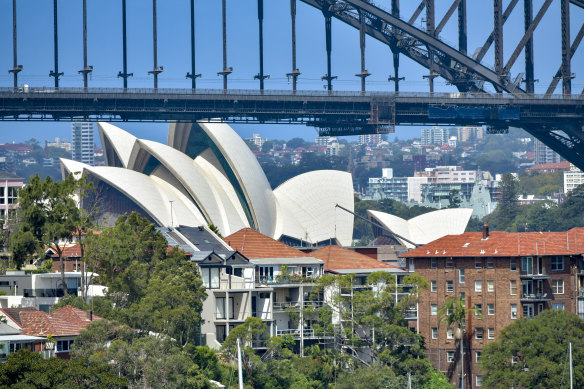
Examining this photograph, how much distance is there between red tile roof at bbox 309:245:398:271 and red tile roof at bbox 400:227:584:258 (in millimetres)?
2426

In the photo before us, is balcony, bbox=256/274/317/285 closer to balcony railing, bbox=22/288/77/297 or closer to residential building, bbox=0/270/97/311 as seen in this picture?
residential building, bbox=0/270/97/311

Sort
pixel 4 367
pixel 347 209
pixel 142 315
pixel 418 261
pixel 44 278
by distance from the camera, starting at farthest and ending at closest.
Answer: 1. pixel 347 209
2. pixel 418 261
3. pixel 44 278
4. pixel 142 315
5. pixel 4 367

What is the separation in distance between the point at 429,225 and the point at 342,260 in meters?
72.8

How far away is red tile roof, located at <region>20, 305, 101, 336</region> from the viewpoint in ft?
170

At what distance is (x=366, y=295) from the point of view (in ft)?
211

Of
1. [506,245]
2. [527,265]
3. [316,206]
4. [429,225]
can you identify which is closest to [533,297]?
[527,265]

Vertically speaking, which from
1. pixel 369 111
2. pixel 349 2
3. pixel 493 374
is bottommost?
pixel 493 374

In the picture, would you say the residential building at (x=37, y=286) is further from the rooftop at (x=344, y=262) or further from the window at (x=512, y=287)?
the window at (x=512, y=287)

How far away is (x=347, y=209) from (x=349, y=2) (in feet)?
105

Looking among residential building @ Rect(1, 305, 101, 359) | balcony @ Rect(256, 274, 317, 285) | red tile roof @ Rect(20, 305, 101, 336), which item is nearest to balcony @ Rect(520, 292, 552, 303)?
balcony @ Rect(256, 274, 317, 285)

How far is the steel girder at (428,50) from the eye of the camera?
107875mm

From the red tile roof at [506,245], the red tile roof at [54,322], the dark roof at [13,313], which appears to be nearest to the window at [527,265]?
the red tile roof at [506,245]

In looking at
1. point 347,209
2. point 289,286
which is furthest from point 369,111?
point 289,286

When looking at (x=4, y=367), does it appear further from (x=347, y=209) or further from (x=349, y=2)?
(x=347, y=209)
